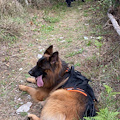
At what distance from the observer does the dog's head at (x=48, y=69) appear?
2906 millimetres

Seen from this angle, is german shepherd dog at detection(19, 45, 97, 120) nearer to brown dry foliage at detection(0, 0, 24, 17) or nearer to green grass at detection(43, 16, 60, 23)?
brown dry foliage at detection(0, 0, 24, 17)

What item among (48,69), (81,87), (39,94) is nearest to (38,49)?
(39,94)

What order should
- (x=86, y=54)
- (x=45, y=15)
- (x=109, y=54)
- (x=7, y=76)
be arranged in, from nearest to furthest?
(x=7, y=76) < (x=109, y=54) < (x=86, y=54) < (x=45, y=15)

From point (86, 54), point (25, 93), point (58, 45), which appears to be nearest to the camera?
point (25, 93)

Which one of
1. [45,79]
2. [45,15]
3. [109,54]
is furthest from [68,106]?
[45,15]

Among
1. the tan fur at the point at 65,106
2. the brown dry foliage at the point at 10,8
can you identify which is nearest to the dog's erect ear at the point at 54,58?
the tan fur at the point at 65,106

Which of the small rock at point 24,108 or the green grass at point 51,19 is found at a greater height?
the green grass at point 51,19

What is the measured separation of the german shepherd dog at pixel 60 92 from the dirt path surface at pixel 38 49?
42 centimetres

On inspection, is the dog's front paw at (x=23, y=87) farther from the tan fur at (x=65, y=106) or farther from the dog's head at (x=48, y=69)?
the tan fur at (x=65, y=106)

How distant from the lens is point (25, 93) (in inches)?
138

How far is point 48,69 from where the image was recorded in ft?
9.68

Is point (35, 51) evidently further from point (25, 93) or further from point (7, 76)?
point (25, 93)

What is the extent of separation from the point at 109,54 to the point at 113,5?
313cm

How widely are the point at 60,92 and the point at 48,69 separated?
537 millimetres
